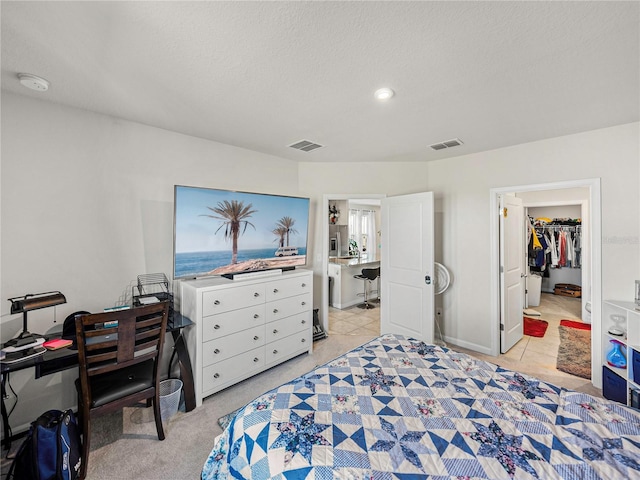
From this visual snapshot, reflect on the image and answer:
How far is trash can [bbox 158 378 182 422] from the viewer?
2.26 meters

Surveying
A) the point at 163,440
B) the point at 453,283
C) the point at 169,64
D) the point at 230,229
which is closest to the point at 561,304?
the point at 453,283

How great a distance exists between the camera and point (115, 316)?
5.90ft

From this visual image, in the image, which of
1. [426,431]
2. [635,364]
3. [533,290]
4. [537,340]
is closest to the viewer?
[426,431]

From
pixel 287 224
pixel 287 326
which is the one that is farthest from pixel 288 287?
pixel 287 224

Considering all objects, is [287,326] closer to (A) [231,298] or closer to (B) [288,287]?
(B) [288,287]

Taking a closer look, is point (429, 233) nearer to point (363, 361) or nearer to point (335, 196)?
point (335, 196)

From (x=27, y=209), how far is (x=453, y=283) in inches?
175

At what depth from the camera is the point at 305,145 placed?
10.6 feet

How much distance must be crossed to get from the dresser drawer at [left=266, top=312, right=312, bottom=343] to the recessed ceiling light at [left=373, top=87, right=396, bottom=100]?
2.39m

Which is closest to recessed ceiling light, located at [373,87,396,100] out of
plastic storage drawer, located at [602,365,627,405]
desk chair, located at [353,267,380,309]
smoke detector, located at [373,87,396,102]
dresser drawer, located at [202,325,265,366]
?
smoke detector, located at [373,87,396,102]

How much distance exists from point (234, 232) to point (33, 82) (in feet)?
5.89

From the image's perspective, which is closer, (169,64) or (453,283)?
(169,64)

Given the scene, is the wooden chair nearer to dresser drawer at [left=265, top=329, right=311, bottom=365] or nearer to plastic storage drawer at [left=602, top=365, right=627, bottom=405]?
dresser drawer at [left=265, top=329, right=311, bottom=365]

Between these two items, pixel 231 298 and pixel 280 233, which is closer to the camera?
pixel 231 298
